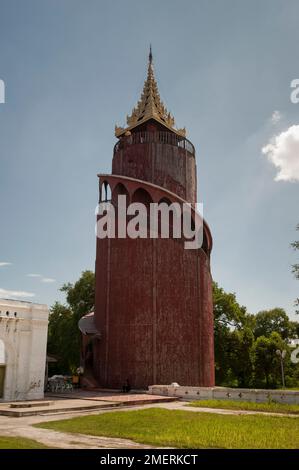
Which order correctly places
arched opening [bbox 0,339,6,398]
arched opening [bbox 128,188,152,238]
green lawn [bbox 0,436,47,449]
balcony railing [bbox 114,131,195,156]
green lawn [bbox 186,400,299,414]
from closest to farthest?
green lawn [bbox 0,436,47,449] < green lawn [bbox 186,400,299,414] < arched opening [bbox 0,339,6,398] < arched opening [bbox 128,188,152,238] < balcony railing [bbox 114,131,195,156]

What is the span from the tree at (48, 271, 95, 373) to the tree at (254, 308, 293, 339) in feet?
82.1

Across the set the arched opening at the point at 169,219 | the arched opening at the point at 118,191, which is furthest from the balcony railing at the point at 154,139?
the arched opening at the point at 169,219

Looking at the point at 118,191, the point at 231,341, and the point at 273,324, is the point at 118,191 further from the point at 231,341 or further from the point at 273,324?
the point at 273,324

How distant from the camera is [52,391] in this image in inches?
813

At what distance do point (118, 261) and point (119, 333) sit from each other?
12.0 feet

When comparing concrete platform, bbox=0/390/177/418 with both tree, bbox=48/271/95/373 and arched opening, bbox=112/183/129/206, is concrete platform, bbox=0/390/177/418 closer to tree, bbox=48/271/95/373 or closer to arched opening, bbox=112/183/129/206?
arched opening, bbox=112/183/129/206

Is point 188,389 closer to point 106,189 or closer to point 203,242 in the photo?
point 203,242

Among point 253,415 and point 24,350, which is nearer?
point 253,415

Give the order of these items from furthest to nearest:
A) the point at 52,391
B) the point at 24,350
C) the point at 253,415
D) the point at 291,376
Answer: the point at 291,376 → the point at 52,391 → the point at 24,350 → the point at 253,415

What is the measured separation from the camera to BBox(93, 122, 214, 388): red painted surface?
843 inches

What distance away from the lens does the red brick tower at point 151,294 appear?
2147 cm

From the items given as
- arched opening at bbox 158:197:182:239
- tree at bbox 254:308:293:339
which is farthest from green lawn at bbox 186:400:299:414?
tree at bbox 254:308:293:339

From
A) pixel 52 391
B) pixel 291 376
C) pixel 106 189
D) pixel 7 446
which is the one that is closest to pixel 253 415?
pixel 7 446

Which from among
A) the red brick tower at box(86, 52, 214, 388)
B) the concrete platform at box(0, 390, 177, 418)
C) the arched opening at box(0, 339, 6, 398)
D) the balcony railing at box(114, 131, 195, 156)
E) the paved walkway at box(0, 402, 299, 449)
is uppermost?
the balcony railing at box(114, 131, 195, 156)
